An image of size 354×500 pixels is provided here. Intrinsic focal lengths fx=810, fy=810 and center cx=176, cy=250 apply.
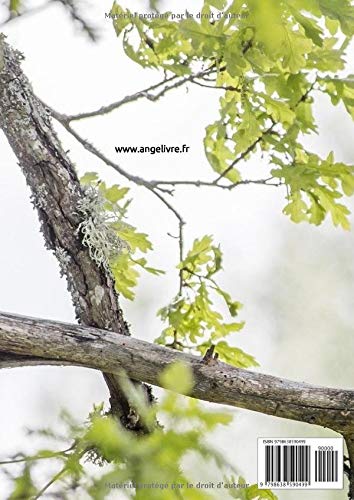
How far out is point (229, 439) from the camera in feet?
3.19

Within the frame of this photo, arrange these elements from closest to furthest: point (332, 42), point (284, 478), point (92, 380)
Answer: point (284, 478) → point (332, 42) → point (92, 380)

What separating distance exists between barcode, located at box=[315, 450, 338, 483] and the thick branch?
49 millimetres

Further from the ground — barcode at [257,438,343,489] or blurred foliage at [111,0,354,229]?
blurred foliage at [111,0,354,229]

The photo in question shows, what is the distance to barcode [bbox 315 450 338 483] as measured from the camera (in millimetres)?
784

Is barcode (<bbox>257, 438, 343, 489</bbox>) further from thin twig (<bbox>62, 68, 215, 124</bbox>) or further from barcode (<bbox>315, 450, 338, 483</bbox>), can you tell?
thin twig (<bbox>62, 68, 215, 124</bbox>)

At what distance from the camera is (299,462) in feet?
2.57

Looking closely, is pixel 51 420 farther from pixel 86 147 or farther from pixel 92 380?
pixel 86 147

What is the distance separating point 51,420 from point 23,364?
0.45ft

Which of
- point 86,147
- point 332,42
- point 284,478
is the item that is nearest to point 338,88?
point 332,42

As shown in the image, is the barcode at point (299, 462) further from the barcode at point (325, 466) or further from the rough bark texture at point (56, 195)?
the rough bark texture at point (56, 195)

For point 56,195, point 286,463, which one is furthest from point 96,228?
point 286,463

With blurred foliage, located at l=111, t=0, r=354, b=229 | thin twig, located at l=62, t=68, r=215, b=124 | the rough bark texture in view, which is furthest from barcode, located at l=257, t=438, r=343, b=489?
thin twig, located at l=62, t=68, r=215, b=124

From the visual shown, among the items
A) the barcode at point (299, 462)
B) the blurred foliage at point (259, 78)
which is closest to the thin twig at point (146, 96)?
the blurred foliage at point (259, 78)

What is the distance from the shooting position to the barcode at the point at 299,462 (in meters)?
0.78
